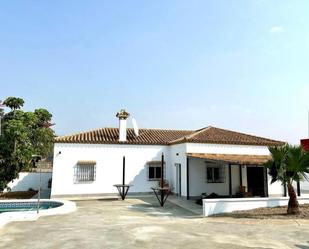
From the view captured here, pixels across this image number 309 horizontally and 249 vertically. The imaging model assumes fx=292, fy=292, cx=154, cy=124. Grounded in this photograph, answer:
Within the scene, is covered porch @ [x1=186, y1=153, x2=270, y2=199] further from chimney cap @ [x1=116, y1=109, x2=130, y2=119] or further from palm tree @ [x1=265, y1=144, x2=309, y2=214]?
chimney cap @ [x1=116, y1=109, x2=130, y2=119]

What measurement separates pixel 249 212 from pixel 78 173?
43.3 feet

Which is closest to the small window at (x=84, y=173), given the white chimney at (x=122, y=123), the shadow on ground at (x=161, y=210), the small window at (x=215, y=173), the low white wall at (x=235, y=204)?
the white chimney at (x=122, y=123)

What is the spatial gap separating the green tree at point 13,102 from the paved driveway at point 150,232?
2674 centimetres

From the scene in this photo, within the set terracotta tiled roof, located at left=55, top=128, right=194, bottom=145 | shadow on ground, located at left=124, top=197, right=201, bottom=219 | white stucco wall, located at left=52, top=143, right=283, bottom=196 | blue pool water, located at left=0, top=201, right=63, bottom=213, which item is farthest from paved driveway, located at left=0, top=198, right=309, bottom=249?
terracotta tiled roof, located at left=55, top=128, right=194, bottom=145

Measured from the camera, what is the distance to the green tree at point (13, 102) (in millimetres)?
37125

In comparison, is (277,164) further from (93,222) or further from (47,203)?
(47,203)

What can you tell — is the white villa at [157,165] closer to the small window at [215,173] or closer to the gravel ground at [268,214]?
the small window at [215,173]

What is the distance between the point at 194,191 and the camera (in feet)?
70.8

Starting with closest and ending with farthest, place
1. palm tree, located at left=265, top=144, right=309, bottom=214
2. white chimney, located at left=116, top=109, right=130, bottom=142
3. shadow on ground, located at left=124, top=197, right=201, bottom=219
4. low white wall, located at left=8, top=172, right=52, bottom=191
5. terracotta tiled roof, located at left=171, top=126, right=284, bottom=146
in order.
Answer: palm tree, located at left=265, top=144, right=309, bottom=214
shadow on ground, located at left=124, top=197, right=201, bottom=219
terracotta tiled roof, located at left=171, top=126, right=284, bottom=146
white chimney, located at left=116, top=109, right=130, bottom=142
low white wall, located at left=8, top=172, right=52, bottom=191

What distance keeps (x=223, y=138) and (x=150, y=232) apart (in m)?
14.0

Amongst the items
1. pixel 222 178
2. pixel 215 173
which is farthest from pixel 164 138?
pixel 222 178

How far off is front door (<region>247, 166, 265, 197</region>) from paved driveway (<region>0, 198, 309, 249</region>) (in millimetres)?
8977

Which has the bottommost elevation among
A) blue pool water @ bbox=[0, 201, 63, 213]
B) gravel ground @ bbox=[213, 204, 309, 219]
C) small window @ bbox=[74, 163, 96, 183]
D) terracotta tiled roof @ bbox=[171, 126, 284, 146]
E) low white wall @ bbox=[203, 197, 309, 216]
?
blue pool water @ bbox=[0, 201, 63, 213]

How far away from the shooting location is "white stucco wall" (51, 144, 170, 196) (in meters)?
22.4
